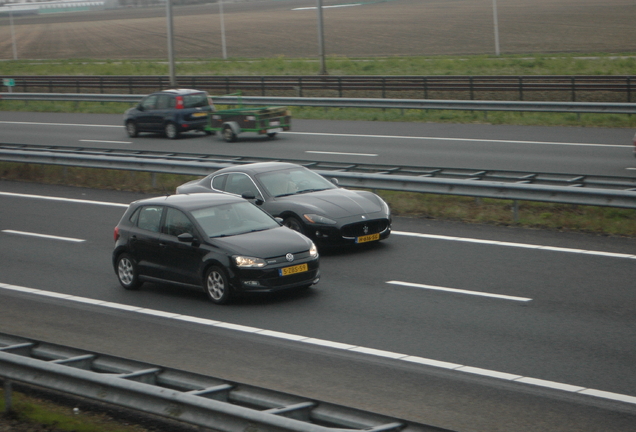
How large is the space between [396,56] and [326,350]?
47976mm

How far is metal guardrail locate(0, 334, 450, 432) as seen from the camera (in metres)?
5.77

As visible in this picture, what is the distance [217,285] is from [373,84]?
27.4 meters

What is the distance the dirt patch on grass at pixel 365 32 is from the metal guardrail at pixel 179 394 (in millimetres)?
46308

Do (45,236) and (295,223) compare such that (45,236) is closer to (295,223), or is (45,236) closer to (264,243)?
(295,223)

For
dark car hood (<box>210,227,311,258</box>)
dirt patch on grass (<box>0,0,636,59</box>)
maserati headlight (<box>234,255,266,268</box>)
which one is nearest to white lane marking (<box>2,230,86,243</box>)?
dark car hood (<box>210,227,311,258</box>)

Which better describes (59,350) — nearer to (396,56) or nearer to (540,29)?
(396,56)

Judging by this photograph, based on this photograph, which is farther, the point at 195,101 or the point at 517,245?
the point at 195,101

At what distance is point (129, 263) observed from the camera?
12.4 m

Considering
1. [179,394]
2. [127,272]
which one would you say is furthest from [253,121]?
[179,394]

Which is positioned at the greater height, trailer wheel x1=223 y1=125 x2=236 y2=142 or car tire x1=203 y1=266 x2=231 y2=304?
trailer wheel x1=223 y1=125 x2=236 y2=142

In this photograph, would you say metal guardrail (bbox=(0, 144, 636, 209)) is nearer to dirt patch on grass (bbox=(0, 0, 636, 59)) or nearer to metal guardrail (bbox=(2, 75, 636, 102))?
metal guardrail (bbox=(2, 75, 636, 102))

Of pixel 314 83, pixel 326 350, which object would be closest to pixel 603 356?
pixel 326 350

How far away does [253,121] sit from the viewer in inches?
1095

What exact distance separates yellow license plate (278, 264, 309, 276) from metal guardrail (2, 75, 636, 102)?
22.9 m
